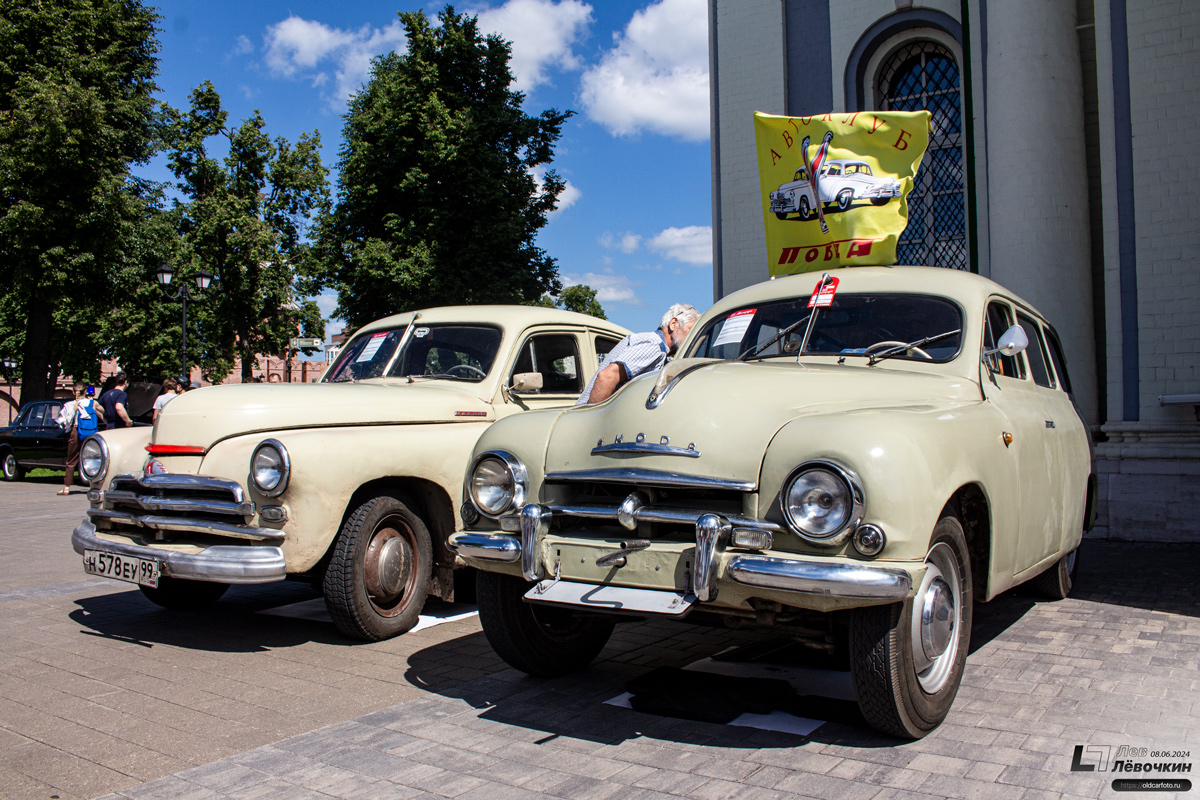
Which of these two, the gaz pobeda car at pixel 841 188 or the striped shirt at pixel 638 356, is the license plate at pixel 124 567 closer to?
the striped shirt at pixel 638 356

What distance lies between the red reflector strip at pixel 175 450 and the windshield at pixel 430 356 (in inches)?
56.7

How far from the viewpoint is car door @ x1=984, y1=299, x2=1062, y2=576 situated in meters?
4.13

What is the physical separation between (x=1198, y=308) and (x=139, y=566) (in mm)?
9372

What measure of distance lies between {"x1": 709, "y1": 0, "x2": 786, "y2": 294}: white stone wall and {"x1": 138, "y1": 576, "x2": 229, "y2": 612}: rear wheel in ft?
25.6

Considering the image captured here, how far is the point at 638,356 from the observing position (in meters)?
5.57

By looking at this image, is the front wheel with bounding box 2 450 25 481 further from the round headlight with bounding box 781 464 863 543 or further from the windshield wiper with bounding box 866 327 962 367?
the round headlight with bounding box 781 464 863 543

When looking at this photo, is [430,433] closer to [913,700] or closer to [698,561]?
[698,561]

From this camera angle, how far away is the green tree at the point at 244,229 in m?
35.2

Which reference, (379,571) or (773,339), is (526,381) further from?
(773,339)

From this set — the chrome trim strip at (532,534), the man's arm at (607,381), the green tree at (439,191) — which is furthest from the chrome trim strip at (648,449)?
the green tree at (439,191)

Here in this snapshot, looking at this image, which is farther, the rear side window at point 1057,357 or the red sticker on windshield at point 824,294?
the rear side window at point 1057,357

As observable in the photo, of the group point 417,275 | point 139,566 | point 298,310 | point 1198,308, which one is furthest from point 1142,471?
point 298,310

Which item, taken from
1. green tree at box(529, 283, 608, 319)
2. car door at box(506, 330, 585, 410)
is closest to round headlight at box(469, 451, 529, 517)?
car door at box(506, 330, 585, 410)

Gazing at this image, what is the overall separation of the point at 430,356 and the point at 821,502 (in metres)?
3.87
